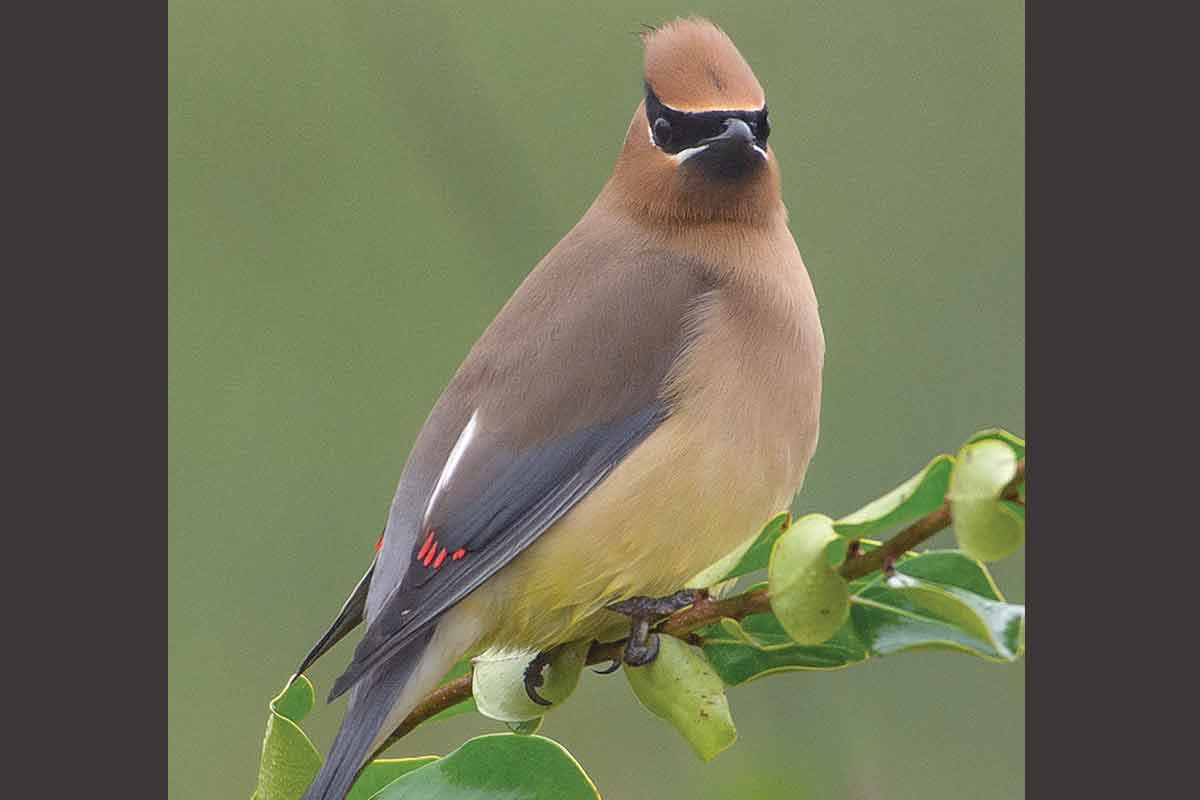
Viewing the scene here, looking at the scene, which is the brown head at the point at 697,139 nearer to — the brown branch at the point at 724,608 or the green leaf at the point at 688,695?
the brown branch at the point at 724,608

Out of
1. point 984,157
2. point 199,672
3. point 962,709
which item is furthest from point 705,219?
point 199,672

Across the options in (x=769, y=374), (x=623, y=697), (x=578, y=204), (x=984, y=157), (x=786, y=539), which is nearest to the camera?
(x=786, y=539)

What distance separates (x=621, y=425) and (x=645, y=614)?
0.34 metres

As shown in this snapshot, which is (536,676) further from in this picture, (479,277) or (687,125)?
(479,277)

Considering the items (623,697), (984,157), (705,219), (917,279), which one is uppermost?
(705,219)

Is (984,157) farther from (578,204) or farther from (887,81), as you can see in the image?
(578,204)

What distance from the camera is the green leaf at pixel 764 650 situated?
2.43 meters

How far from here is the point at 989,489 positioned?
2.03 meters

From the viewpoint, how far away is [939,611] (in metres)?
2.21

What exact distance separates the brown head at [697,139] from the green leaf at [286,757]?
3.96 feet

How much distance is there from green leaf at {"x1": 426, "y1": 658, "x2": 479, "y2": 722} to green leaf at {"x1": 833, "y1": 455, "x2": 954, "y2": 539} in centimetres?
87

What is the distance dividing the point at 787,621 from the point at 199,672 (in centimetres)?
213

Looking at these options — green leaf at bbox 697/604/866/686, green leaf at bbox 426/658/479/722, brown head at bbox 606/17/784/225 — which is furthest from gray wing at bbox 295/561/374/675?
brown head at bbox 606/17/784/225

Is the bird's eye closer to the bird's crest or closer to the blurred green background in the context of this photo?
the bird's crest
